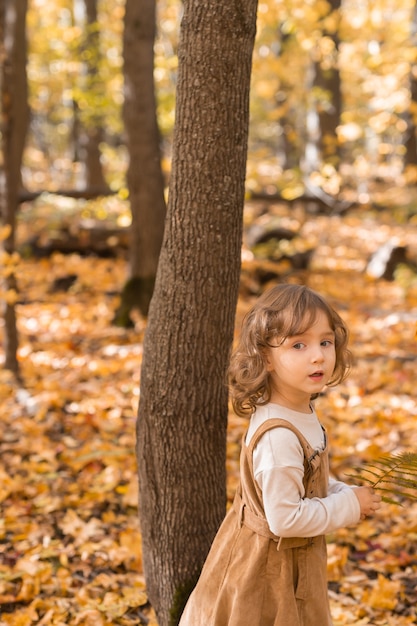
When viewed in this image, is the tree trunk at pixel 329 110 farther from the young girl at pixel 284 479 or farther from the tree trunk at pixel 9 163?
the young girl at pixel 284 479

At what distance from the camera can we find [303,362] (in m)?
2.15

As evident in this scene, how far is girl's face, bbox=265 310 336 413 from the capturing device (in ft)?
7.06

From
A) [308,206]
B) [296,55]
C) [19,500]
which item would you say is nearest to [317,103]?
[296,55]

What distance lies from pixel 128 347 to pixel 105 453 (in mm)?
2552

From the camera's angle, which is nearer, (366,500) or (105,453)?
(366,500)

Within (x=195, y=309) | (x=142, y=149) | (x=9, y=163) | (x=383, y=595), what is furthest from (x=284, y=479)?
(x=142, y=149)

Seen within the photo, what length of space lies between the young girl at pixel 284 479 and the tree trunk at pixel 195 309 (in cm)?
57

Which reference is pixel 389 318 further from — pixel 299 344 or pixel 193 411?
pixel 299 344

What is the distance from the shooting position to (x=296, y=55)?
12828mm

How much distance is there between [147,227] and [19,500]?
4.31 metres

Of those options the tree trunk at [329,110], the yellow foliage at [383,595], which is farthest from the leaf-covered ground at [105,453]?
the tree trunk at [329,110]

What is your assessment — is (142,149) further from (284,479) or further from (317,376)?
(284,479)

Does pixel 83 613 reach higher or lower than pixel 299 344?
A: lower

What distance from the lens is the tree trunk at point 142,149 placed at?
7.54 meters
